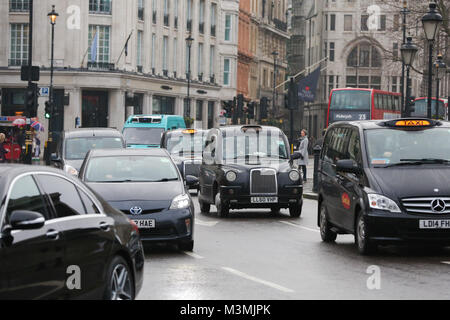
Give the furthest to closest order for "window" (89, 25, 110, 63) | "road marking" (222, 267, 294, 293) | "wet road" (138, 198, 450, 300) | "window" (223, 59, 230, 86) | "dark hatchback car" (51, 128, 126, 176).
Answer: "window" (223, 59, 230, 86) → "window" (89, 25, 110, 63) → "dark hatchback car" (51, 128, 126, 176) → "road marking" (222, 267, 294, 293) → "wet road" (138, 198, 450, 300)

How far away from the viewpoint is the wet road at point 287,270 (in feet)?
34.9

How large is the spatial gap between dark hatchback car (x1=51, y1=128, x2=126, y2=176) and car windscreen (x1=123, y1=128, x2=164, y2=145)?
1018 cm

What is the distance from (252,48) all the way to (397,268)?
95900mm

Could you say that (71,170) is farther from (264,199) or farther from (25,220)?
(25,220)

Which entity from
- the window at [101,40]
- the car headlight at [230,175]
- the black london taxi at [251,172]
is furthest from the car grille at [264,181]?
the window at [101,40]

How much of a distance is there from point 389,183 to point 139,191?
3.48 m

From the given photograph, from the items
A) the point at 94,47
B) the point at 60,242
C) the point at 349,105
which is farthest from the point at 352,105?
the point at 60,242

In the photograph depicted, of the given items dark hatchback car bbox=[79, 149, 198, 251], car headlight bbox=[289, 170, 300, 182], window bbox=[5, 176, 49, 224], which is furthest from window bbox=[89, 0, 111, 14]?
window bbox=[5, 176, 49, 224]

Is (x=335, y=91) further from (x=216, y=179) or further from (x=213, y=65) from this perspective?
(x=216, y=179)

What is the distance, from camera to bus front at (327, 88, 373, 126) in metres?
60.2

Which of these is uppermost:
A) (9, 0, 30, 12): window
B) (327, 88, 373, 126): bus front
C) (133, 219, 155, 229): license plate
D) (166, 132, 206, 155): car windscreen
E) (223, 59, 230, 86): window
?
(9, 0, 30, 12): window

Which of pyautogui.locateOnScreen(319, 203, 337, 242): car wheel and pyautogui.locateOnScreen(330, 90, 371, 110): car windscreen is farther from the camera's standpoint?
pyautogui.locateOnScreen(330, 90, 371, 110): car windscreen

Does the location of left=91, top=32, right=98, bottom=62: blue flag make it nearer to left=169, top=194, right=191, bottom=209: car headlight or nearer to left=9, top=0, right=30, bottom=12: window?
left=9, top=0, right=30, bottom=12: window
